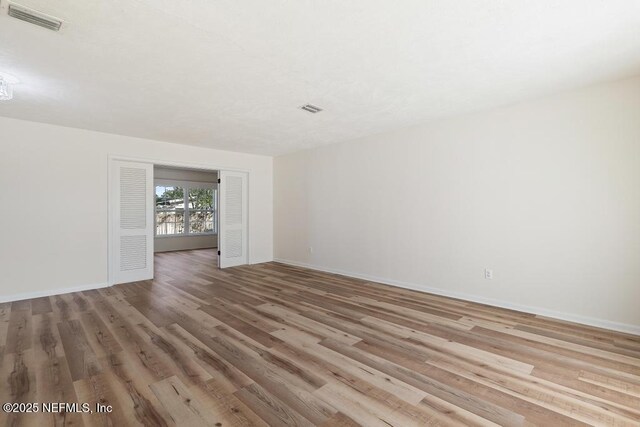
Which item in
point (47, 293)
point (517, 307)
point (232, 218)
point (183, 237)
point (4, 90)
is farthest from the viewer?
point (183, 237)

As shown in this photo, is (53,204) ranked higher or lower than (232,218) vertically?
higher

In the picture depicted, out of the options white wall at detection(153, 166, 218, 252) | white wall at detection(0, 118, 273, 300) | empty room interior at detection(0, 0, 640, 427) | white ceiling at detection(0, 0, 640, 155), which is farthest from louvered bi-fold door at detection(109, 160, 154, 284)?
white wall at detection(153, 166, 218, 252)

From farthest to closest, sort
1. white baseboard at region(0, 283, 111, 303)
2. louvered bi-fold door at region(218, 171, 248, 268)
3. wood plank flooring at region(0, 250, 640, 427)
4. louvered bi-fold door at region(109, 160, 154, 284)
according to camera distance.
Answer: louvered bi-fold door at region(218, 171, 248, 268)
louvered bi-fold door at region(109, 160, 154, 284)
white baseboard at region(0, 283, 111, 303)
wood plank flooring at region(0, 250, 640, 427)

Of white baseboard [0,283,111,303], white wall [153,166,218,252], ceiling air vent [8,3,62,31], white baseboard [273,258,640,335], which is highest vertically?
ceiling air vent [8,3,62,31]

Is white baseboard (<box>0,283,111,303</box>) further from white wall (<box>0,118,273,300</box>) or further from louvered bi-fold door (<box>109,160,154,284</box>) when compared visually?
louvered bi-fold door (<box>109,160,154,284</box>)

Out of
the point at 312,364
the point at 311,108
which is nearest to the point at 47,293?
the point at 312,364

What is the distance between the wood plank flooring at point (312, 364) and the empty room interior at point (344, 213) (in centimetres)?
2

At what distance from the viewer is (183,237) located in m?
9.45

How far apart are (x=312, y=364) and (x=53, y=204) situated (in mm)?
4593

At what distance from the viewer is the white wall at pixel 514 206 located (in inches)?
120

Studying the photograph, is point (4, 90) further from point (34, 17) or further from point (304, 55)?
point (304, 55)

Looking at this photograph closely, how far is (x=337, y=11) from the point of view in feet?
6.39

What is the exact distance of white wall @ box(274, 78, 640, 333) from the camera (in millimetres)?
3059

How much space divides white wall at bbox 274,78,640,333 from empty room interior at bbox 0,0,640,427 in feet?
0.08
